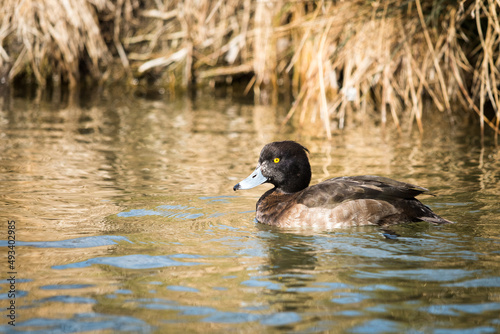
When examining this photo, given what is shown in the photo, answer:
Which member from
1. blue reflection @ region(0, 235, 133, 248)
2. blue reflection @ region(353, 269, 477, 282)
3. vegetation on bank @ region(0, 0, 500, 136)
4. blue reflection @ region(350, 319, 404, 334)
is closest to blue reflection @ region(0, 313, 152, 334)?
blue reflection @ region(350, 319, 404, 334)

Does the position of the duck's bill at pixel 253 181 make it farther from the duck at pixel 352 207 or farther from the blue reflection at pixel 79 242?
the blue reflection at pixel 79 242

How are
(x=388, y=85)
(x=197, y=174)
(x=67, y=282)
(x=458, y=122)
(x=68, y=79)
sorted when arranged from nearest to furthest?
1. (x=67, y=282)
2. (x=197, y=174)
3. (x=388, y=85)
4. (x=458, y=122)
5. (x=68, y=79)

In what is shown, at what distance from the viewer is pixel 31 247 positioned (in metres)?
4.50

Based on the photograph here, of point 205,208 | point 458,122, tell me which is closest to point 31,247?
point 205,208

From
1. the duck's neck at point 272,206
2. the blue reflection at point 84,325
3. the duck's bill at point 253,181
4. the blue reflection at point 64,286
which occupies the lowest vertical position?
the blue reflection at point 84,325

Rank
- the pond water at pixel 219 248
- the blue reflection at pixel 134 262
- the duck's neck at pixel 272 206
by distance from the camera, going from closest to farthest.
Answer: the pond water at pixel 219 248, the blue reflection at pixel 134 262, the duck's neck at pixel 272 206

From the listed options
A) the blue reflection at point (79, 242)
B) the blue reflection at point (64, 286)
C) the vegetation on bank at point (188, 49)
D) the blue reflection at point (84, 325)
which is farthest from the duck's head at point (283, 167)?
the vegetation on bank at point (188, 49)

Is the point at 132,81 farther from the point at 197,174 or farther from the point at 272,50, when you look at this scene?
the point at 197,174

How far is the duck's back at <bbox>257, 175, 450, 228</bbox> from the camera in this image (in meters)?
5.04

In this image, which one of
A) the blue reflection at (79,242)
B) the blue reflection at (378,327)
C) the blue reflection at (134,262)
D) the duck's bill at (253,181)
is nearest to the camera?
the blue reflection at (378,327)

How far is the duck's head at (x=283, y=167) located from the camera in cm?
558

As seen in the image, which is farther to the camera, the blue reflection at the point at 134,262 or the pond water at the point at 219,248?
the blue reflection at the point at 134,262

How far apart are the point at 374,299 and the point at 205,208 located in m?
2.28

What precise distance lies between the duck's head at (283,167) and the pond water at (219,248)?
0.30 meters
